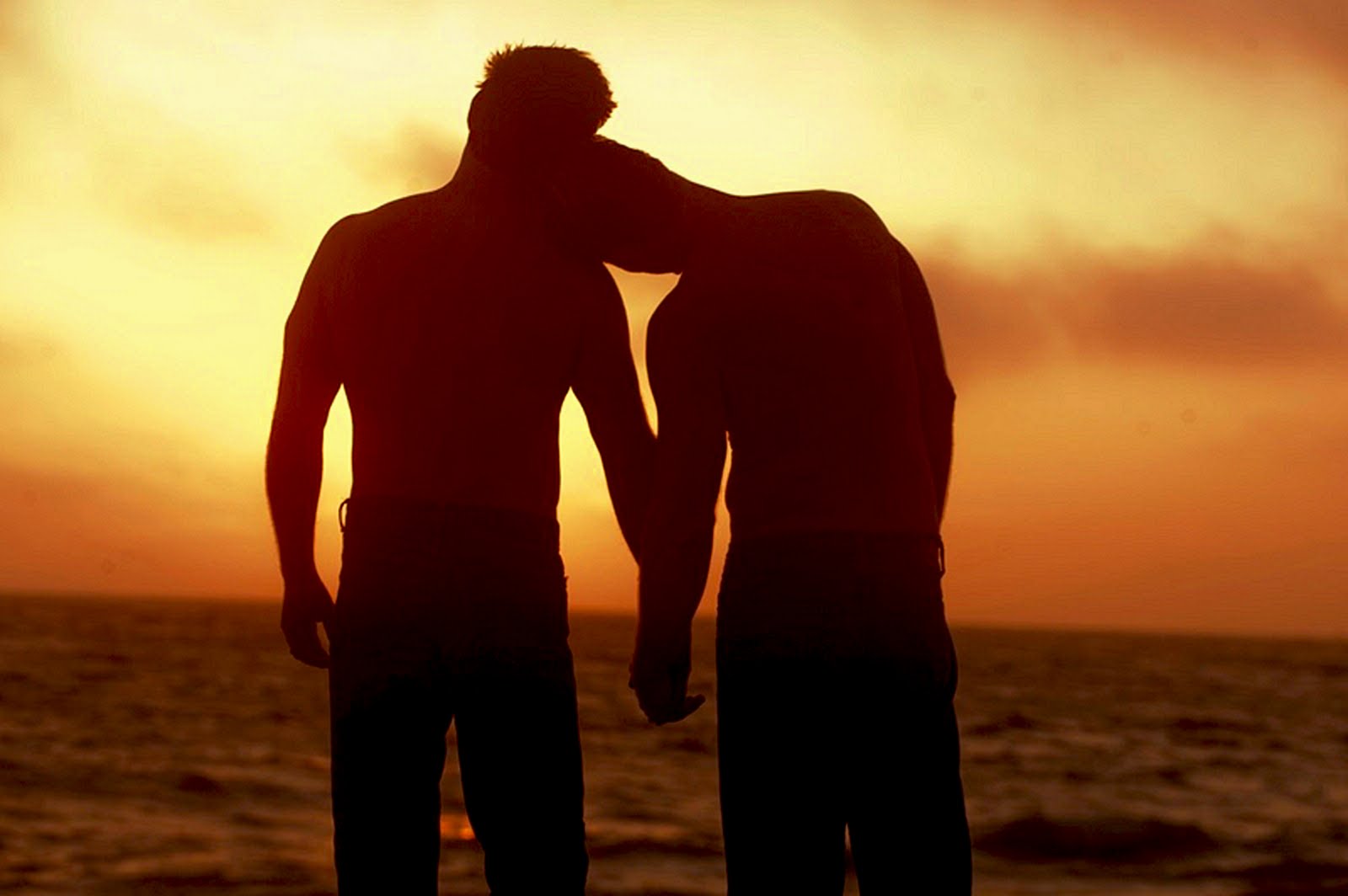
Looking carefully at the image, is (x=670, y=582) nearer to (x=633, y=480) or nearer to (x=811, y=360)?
(x=633, y=480)

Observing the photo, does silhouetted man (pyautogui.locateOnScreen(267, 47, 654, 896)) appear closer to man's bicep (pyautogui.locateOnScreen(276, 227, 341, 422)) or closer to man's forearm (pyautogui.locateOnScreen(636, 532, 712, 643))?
man's bicep (pyautogui.locateOnScreen(276, 227, 341, 422))

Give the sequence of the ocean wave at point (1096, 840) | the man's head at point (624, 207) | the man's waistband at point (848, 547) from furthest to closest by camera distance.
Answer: the ocean wave at point (1096, 840)
the man's head at point (624, 207)
the man's waistband at point (848, 547)

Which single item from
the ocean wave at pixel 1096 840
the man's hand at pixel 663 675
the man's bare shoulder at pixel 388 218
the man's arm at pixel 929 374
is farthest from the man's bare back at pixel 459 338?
the ocean wave at pixel 1096 840

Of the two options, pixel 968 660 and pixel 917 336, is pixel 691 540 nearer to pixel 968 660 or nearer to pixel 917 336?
pixel 917 336

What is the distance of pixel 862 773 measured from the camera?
3.68 meters

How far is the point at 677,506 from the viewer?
3854 millimetres

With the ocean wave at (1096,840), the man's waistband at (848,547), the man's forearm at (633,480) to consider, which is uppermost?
the man's forearm at (633,480)

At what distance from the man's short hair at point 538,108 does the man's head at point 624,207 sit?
8cm

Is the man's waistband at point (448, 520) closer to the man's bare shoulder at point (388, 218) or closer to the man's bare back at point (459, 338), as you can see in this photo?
the man's bare back at point (459, 338)

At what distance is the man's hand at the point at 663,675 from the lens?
387 centimetres

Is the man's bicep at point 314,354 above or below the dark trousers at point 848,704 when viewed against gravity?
above

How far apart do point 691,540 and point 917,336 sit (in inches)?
26.5

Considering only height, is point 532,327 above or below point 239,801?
above

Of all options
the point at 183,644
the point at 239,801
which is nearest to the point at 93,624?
the point at 183,644
